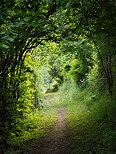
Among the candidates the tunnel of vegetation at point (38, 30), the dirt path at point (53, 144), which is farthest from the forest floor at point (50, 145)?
the tunnel of vegetation at point (38, 30)

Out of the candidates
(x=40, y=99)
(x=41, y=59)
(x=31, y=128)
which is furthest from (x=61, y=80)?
(x=31, y=128)

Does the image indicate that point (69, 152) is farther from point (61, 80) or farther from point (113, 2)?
point (61, 80)

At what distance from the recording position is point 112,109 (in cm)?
546

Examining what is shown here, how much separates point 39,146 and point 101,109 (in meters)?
3.17

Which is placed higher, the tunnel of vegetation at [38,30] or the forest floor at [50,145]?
the tunnel of vegetation at [38,30]

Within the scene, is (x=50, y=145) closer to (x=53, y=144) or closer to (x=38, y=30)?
(x=53, y=144)

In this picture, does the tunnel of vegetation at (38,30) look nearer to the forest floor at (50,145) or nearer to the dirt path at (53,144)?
the forest floor at (50,145)

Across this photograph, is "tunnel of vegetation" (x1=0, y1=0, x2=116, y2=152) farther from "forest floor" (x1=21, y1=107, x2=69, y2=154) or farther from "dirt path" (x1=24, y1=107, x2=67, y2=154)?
"dirt path" (x1=24, y1=107, x2=67, y2=154)

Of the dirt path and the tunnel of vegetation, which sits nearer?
the tunnel of vegetation

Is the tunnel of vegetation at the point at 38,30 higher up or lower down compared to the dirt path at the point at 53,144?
higher up

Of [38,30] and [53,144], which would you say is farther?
[38,30]

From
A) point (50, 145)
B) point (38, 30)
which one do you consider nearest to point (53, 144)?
point (50, 145)

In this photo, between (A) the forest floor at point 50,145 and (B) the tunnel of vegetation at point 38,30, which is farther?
(A) the forest floor at point 50,145

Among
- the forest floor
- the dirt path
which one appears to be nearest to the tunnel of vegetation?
the forest floor
